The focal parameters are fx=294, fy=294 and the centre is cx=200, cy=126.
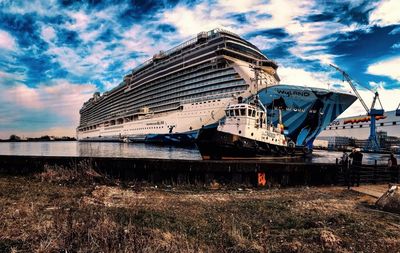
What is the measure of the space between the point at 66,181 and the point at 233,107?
2170 cm

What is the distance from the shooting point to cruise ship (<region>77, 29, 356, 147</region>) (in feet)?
146

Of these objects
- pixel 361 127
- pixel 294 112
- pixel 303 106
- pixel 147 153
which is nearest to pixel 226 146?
pixel 147 153

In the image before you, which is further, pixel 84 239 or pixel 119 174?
pixel 119 174

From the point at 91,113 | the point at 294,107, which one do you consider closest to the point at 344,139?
the point at 294,107

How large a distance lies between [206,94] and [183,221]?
4673 centimetres

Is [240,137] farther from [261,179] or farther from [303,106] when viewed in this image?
[303,106]

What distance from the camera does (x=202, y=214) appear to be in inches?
340

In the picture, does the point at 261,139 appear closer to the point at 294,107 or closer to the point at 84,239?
the point at 294,107

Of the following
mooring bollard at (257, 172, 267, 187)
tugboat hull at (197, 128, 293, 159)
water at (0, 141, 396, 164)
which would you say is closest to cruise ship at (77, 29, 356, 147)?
water at (0, 141, 396, 164)

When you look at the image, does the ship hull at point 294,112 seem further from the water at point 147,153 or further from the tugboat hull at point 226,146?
the tugboat hull at point 226,146

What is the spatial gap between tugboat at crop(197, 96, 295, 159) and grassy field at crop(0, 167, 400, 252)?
16.7 m

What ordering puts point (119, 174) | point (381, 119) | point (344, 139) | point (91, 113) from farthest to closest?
point (91, 113) → point (344, 139) → point (381, 119) → point (119, 174)

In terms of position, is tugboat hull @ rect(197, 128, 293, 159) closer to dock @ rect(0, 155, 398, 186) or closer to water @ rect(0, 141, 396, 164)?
water @ rect(0, 141, 396, 164)

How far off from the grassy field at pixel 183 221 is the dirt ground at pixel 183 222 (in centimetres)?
2
